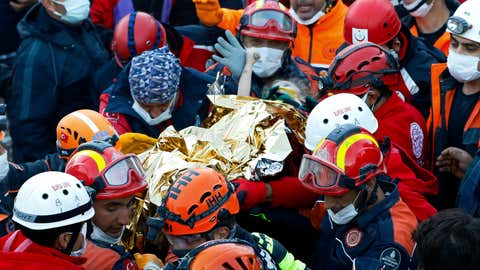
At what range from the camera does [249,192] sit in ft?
19.7

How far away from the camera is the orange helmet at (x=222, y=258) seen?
4125mm

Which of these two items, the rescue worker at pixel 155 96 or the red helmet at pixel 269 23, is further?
the red helmet at pixel 269 23

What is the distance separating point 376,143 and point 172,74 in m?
1.80

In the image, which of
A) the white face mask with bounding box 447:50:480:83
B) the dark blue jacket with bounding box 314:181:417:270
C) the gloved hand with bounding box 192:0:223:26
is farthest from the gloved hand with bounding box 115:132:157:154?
the gloved hand with bounding box 192:0:223:26

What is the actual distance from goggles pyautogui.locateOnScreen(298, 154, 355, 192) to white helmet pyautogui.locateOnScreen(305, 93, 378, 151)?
396mm

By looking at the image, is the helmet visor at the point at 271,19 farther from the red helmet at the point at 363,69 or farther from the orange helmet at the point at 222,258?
the orange helmet at the point at 222,258

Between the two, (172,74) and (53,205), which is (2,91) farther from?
(53,205)

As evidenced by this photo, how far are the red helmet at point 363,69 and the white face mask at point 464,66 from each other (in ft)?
1.12

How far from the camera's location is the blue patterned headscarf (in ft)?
22.1

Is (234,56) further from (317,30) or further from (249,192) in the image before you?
(249,192)

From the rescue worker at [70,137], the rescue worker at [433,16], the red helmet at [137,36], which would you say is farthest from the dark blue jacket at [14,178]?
the rescue worker at [433,16]

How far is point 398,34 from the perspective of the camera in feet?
23.5

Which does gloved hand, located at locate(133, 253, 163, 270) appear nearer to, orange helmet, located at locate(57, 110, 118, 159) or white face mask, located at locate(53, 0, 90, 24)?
orange helmet, located at locate(57, 110, 118, 159)

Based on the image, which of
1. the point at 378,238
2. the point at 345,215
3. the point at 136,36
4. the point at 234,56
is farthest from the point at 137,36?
the point at 378,238
